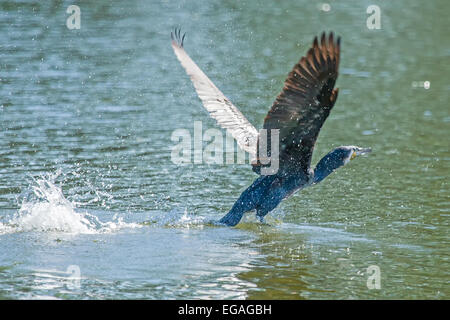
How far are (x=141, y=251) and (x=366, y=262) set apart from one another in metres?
2.17

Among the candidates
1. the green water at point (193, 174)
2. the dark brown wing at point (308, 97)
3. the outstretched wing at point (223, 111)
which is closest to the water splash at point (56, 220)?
the green water at point (193, 174)

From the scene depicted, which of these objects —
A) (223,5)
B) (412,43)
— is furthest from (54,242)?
(223,5)

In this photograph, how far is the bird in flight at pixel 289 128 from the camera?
6973 mm

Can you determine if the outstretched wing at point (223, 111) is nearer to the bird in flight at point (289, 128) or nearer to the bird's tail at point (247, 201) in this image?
the bird in flight at point (289, 128)

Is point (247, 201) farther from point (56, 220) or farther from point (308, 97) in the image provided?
point (56, 220)

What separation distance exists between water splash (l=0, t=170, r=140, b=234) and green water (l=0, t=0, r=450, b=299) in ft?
0.07

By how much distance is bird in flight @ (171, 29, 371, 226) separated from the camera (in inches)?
275

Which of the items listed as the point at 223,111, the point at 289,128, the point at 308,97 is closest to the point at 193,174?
the point at 223,111

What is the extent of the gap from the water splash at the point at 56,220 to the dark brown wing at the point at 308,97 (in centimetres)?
214

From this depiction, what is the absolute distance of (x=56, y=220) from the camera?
27.7 ft

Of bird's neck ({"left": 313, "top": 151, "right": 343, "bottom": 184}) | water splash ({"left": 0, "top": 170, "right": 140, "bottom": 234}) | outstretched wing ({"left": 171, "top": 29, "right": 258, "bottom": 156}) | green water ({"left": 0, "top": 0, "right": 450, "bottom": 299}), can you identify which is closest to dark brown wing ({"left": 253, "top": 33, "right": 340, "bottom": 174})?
bird's neck ({"left": 313, "top": 151, "right": 343, "bottom": 184})

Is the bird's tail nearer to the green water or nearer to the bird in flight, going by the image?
the bird in flight
